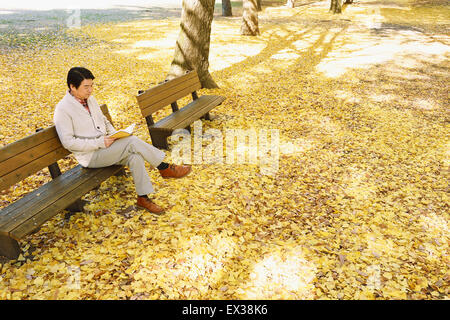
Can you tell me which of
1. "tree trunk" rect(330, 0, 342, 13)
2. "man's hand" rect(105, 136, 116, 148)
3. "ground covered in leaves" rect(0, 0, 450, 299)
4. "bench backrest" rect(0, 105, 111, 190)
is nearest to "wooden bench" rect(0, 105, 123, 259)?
"bench backrest" rect(0, 105, 111, 190)

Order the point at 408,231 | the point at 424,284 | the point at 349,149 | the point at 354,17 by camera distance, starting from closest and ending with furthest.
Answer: the point at 424,284
the point at 408,231
the point at 349,149
the point at 354,17

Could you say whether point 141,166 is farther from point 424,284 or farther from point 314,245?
point 424,284

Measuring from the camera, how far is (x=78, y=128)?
3520 millimetres

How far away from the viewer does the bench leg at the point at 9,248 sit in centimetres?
288

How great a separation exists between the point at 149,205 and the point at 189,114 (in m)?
2.33

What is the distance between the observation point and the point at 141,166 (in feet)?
12.0

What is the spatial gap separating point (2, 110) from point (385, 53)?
1288 centimetres

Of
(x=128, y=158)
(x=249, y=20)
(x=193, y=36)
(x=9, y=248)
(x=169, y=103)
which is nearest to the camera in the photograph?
(x=9, y=248)

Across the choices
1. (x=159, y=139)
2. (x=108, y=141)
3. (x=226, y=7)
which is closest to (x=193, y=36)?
(x=159, y=139)

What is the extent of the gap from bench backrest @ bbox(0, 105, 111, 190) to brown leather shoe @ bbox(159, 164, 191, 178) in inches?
50.5

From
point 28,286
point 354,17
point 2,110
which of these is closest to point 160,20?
point 354,17

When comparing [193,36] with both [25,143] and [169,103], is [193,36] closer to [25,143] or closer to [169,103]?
[169,103]

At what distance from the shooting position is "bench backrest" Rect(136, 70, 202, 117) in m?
4.82

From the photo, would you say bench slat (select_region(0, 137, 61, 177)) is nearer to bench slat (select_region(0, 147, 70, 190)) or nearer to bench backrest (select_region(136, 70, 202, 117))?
bench slat (select_region(0, 147, 70, 190))
